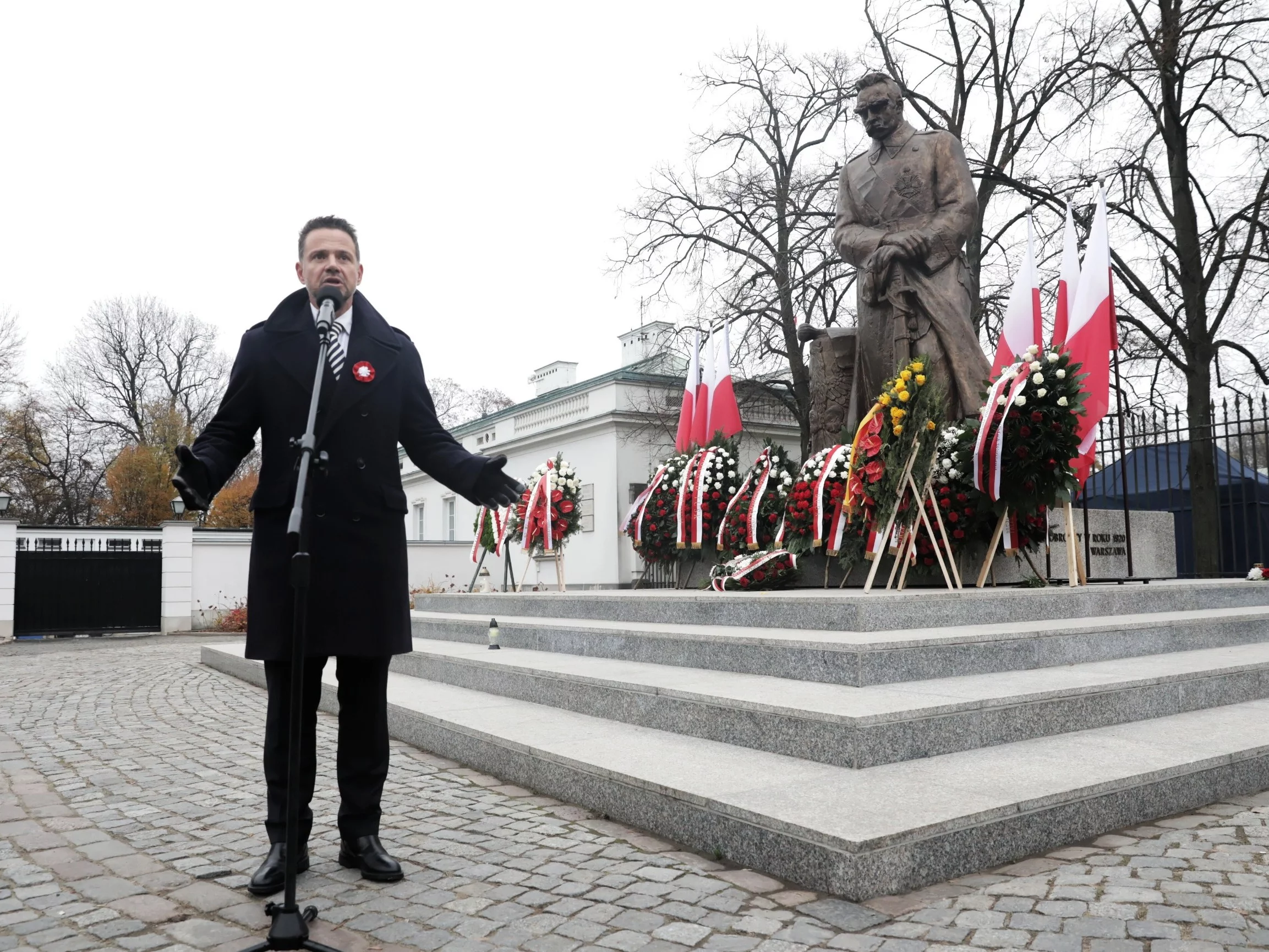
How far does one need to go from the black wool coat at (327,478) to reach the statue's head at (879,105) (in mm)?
7247

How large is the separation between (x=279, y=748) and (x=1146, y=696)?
4.48m

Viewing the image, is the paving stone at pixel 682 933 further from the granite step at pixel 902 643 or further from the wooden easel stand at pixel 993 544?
the wooden easel stand at pixel 993 544

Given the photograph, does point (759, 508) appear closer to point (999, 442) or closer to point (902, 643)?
point (999, 442)

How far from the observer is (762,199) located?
20.4m

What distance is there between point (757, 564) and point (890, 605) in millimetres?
2814

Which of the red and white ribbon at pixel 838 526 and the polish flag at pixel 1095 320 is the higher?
the polish flag at pixel 1095 320

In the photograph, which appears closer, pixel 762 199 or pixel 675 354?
pixel 762 199

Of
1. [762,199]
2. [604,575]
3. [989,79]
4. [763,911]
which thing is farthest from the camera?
[604,575]

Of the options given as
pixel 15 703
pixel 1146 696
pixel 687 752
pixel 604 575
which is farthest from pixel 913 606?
pixel 604 575

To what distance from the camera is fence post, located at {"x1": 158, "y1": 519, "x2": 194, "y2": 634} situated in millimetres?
22625

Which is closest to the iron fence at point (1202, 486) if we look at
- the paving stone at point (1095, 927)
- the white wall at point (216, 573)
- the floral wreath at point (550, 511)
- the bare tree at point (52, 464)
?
the floral wreath at point (550, 511)

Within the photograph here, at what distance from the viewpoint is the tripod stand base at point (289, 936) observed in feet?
8.76

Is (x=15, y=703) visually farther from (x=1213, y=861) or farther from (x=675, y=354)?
(x=675, y=354)

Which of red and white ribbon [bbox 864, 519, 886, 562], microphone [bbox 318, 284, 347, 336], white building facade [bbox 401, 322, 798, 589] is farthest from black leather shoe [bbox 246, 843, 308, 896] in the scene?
white building facade [bbox 401, 322, 798, 589]
